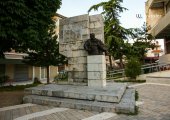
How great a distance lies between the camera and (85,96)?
8.23 m

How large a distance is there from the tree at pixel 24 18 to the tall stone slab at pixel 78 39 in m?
1.30

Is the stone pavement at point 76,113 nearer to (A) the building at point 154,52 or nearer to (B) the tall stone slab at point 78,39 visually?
(B) the tall stone slab at point 78,39

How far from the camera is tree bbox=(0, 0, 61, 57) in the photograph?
8.49m

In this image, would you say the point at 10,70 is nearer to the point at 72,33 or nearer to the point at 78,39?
the point at 72,33

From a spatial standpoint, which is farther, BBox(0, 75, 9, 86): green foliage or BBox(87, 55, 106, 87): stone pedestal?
BBox(0, 75, 9, 86): green foliage

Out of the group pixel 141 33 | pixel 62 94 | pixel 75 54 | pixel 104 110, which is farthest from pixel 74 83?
pixel 141 33

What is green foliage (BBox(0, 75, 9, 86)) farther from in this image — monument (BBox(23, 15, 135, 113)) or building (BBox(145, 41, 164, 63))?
building (BBox(145, 41, 164, 63))

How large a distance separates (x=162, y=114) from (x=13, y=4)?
22.8 ft

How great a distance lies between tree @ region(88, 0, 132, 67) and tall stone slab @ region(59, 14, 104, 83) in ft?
40.0

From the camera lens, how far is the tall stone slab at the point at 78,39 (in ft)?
36.0

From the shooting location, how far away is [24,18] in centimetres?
916

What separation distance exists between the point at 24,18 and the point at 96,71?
13.5 feet

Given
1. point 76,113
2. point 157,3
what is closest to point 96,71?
point 76,113

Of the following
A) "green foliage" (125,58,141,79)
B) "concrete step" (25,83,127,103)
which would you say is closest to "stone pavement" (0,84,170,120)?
"concrete step" (25,83,127,103)
